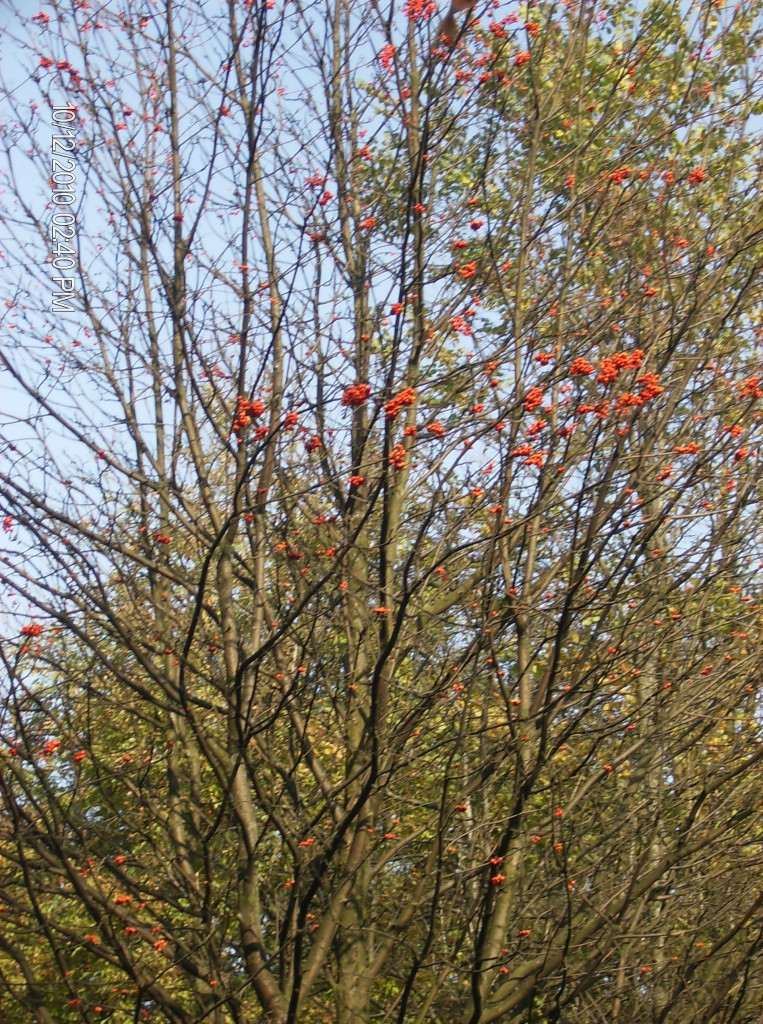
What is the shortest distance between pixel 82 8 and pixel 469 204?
2867 millimetres

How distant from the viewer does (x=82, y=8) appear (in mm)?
6793

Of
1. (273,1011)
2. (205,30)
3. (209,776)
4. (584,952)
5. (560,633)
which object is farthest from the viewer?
(209,776)

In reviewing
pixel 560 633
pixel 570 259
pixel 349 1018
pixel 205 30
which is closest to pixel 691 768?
pixel 560 633

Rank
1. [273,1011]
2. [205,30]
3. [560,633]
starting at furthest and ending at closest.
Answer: [205,30] → [273,1011] → [560,633]

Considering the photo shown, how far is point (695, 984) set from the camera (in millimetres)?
6406

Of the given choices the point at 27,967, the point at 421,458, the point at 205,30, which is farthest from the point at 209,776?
the point at 205,30

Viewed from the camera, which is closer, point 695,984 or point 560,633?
point 560,633

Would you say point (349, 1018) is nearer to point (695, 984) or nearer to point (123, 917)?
point (123, 917)

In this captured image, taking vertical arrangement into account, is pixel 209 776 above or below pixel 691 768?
above

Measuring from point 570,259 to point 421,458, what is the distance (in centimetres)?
155

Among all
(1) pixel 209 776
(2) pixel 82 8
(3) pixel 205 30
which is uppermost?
(2) pixel 82 8

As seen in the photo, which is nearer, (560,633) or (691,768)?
(560,633)

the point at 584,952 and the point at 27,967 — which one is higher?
the point at 27,967

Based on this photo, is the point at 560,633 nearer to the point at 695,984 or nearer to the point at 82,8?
the point at 695,984
